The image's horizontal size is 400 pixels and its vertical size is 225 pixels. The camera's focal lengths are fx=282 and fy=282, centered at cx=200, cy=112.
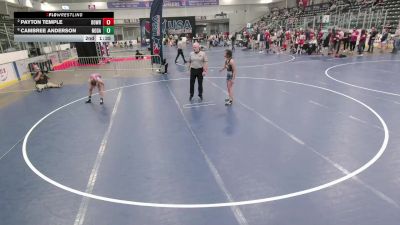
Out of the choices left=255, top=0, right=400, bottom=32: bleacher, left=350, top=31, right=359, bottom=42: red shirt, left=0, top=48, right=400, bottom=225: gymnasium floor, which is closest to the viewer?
left=0, top=48, right=400, bottom=225: gymnasium floor

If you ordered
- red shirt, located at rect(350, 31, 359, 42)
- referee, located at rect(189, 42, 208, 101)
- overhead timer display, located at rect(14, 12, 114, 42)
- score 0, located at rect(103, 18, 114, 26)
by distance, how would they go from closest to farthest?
referee, located at rect(189, 42, 208, 101) → overhead timer display, located at rect(14, 12, 114, 42) → score 0, located at rect(103, 18, 114, 26) → red shirt, located at rect(350, 31, 359, 42)

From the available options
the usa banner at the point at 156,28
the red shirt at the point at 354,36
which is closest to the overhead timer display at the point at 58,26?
the usa banner at the point at 156,28

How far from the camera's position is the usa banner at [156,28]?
15828mm

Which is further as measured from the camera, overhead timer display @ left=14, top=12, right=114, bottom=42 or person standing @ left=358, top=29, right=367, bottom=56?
person standing @ left=358, top=29, right=367, bottom=56

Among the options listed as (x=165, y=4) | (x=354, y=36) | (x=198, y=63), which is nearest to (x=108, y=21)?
(x=198, y=63)

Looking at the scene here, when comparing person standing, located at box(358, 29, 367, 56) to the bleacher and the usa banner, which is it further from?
the usa banner

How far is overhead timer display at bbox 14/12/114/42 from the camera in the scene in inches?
509

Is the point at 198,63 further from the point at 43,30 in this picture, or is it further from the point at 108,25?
the point at 43,30

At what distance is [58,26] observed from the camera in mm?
13016

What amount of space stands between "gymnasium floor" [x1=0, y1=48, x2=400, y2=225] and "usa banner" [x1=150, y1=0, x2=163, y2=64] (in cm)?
638

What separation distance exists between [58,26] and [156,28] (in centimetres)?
546

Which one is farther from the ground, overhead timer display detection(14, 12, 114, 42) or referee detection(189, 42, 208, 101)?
overhead timer display detection(14, 12, 114, 42)

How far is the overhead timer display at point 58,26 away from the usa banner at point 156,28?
10.9 feet

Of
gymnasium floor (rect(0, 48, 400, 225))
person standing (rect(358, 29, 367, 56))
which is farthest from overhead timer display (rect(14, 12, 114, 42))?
person standing (rect(358, 29, 367, 56))
